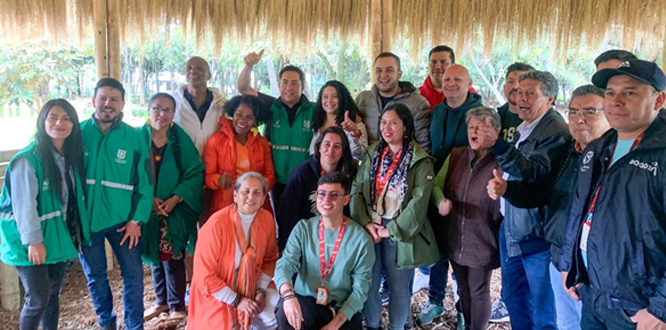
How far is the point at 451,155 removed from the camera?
2.54 m

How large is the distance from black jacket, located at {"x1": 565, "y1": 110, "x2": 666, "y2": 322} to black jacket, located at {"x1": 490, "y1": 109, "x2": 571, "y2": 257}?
38 cm

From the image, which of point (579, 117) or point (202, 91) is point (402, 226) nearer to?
point (579, 117)

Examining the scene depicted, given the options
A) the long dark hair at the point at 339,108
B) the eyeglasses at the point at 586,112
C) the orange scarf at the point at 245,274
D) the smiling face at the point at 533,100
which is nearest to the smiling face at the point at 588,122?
the eyeglasses at the point at 586,112

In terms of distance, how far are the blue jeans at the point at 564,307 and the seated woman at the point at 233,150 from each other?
1919mm

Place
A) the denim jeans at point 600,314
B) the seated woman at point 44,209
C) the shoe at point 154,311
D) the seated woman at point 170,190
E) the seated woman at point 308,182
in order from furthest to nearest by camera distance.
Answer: the shoe at point 154,311 → the seated woman at point 170,190 → the seated woman at point 308,182 → the seated woman at point 44,209 → the denim jeans at point 600,314

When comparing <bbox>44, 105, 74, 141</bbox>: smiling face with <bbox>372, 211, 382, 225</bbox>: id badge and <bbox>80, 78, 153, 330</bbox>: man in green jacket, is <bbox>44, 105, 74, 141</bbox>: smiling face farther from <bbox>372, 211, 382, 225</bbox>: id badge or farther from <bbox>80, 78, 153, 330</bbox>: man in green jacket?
<bbox>372, 211, 382, 225</bbox>: id badge

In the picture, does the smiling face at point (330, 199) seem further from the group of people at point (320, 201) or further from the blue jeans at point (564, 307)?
the blue jeans at point (564, 307)

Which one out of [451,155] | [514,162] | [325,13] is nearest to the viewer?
[514,162]

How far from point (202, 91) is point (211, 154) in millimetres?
515

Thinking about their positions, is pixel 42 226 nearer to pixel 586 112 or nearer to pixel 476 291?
pixel 476 291

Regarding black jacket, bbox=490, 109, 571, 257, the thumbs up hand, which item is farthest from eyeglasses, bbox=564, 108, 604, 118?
the thumbs up hand

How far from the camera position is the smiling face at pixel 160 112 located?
2623 mm

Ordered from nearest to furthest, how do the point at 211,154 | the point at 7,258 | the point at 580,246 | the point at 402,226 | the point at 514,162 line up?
the point at 580,246
the point at 514,162
the point at 7,258
the point at 402,226
the point at 211,154

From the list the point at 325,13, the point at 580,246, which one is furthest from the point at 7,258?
the point at 325,13
